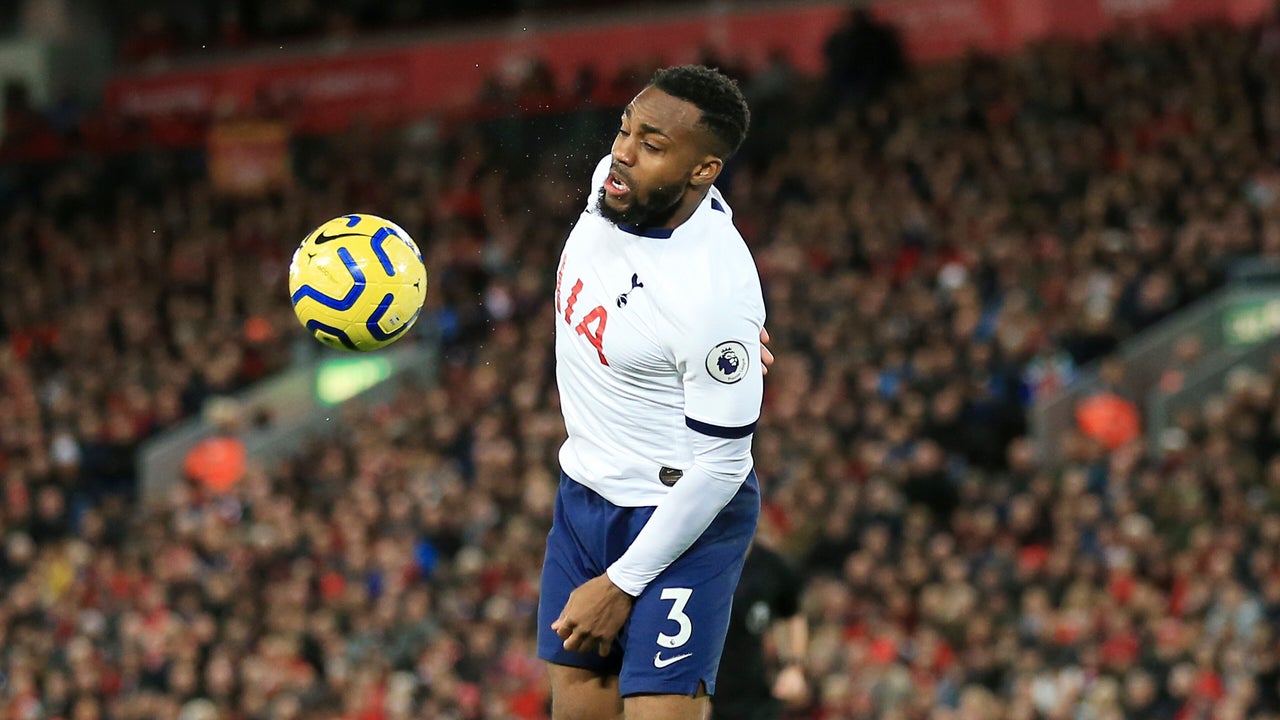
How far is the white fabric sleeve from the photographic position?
4.83 metres

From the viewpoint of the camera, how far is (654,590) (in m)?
5.02

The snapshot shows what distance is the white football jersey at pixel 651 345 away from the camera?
15.6 ft

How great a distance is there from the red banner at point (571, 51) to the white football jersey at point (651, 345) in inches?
618

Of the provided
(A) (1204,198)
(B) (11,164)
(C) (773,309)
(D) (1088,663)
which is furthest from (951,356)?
(B) (11,164)

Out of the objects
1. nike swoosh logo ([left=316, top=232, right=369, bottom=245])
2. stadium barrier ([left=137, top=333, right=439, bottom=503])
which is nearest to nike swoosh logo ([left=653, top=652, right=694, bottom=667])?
nike swoosh logo ([left=316, top=232, right=369, bottom=245])

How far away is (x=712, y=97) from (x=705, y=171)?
0.21 m

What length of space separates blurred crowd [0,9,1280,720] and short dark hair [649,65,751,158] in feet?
19.8

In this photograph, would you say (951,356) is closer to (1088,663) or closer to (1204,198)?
(1204,198)

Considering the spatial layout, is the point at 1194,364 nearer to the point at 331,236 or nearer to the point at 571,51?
the point at 571,51

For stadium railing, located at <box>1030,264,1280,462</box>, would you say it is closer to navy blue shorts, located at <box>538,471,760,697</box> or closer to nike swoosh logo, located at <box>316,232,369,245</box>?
navy blue shorts, located at <box>538,471,760,697</box>

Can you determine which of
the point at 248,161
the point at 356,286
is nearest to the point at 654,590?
the point at 356,286

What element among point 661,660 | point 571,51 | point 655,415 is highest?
point 571,51

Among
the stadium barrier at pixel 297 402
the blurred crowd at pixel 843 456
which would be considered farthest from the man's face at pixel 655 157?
the stadium barrier at pixel 297 402

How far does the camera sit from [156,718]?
15.4m
